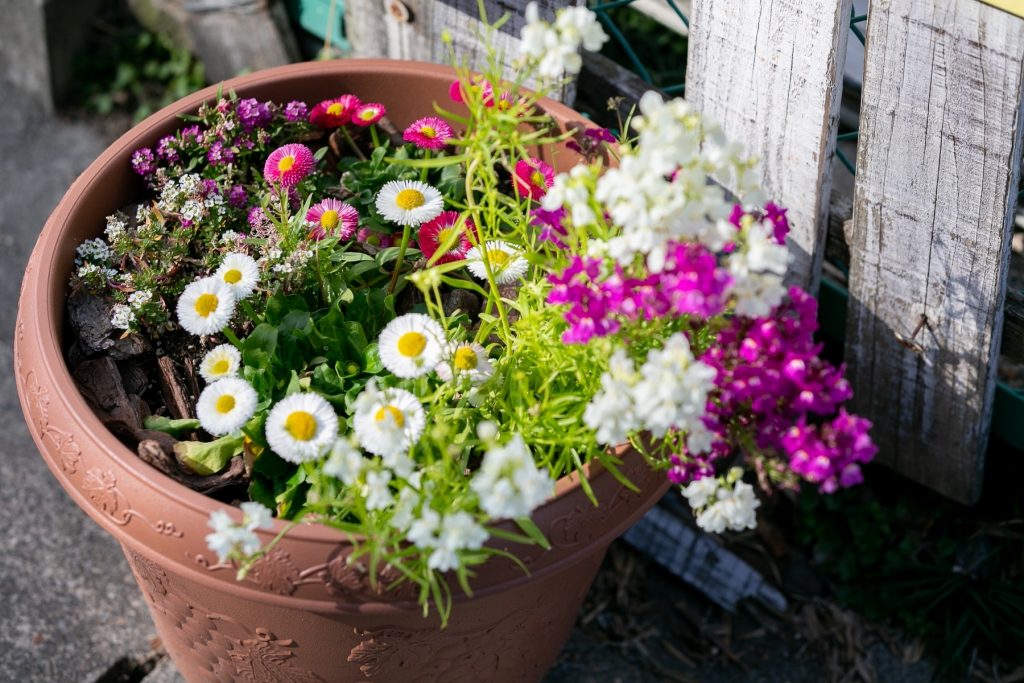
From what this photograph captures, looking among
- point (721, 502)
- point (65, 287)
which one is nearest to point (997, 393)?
point (721, 502)

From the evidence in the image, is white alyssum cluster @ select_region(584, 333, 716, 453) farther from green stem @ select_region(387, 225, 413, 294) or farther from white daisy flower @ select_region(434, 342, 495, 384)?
green stem @ select_region(387, 225, 413, 294)

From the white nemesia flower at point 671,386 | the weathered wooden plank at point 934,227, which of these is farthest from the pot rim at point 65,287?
the weathered wooden plank at point 934,227

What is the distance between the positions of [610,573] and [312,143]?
1051 millimetres

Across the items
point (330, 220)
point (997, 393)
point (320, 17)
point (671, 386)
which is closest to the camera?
point (671, 386)

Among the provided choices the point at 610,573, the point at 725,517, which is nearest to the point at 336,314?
the point at 725,517

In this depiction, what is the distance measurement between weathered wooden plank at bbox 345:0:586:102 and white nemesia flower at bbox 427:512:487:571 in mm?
968

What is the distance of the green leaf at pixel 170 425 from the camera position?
1539 millimetres

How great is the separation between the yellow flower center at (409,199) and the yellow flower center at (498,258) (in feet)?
0.59

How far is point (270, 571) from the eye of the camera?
1.31 meters

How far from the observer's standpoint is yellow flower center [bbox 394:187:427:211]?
1.65 metres

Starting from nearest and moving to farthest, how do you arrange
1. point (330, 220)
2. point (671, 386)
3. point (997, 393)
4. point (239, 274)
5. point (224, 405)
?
point (671, 386) → point (224, 405) → point (239, 274) → point (330, 220) → point (997, 393)

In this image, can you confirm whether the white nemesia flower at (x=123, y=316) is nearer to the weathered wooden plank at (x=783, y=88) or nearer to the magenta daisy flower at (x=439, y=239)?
the magenta daisy flower at (x=439, y=239)

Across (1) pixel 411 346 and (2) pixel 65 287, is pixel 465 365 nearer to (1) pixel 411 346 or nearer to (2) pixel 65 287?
(1) pixel 411 346

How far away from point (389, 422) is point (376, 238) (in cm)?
Answer: 60
